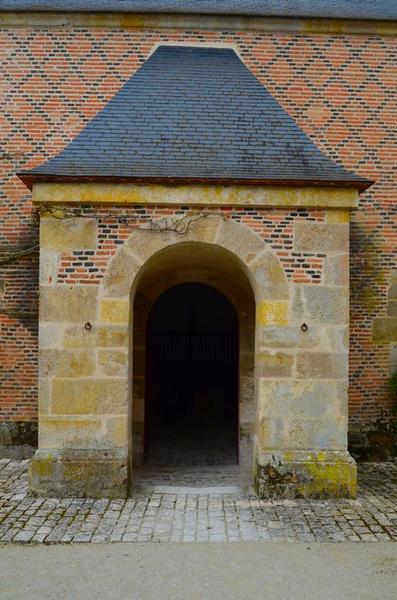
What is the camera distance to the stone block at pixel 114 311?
260 inches

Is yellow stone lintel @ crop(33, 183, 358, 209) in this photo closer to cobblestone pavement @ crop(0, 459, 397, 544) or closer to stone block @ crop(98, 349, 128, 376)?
stone block @ crop(98, 349, 128, 376)

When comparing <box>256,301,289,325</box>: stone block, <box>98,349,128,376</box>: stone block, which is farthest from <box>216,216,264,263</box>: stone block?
<box>98,349,128,376</box>: stone block

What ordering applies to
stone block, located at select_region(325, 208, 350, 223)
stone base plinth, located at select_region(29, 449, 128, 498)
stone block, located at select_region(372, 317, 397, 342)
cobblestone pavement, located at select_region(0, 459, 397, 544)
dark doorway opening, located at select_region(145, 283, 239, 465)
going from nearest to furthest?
cobblestone pavement, located at select_region(0, 459, 397, 544)
stone base plinth, located at select_region(29, 449, 128, 498)
stone block, located at select_region(325, 208, 350, 223)
stone block, located at select_region(372, 317, 397, 342)
dark doorway opening, located at select_region(145, 283, 239, 465)

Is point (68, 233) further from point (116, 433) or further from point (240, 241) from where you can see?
point (116, 433)

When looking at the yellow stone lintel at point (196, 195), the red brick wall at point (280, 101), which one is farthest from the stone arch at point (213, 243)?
the red brick wall at point (280, 101)

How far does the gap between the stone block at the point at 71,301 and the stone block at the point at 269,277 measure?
2106 mm

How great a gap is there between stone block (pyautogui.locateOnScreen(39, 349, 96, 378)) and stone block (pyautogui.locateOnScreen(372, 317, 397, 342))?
4.86 meters

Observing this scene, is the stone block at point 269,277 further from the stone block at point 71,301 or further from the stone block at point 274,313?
the stone block at point 71,301

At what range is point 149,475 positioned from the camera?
25.2 ft

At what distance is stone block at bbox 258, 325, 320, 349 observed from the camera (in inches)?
262

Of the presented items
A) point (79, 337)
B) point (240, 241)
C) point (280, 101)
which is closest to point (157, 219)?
point (240, 241)

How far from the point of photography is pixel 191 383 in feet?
42.0

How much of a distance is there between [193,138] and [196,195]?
1.05 metres

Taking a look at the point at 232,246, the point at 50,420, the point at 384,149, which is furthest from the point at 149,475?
the point at 384,149
